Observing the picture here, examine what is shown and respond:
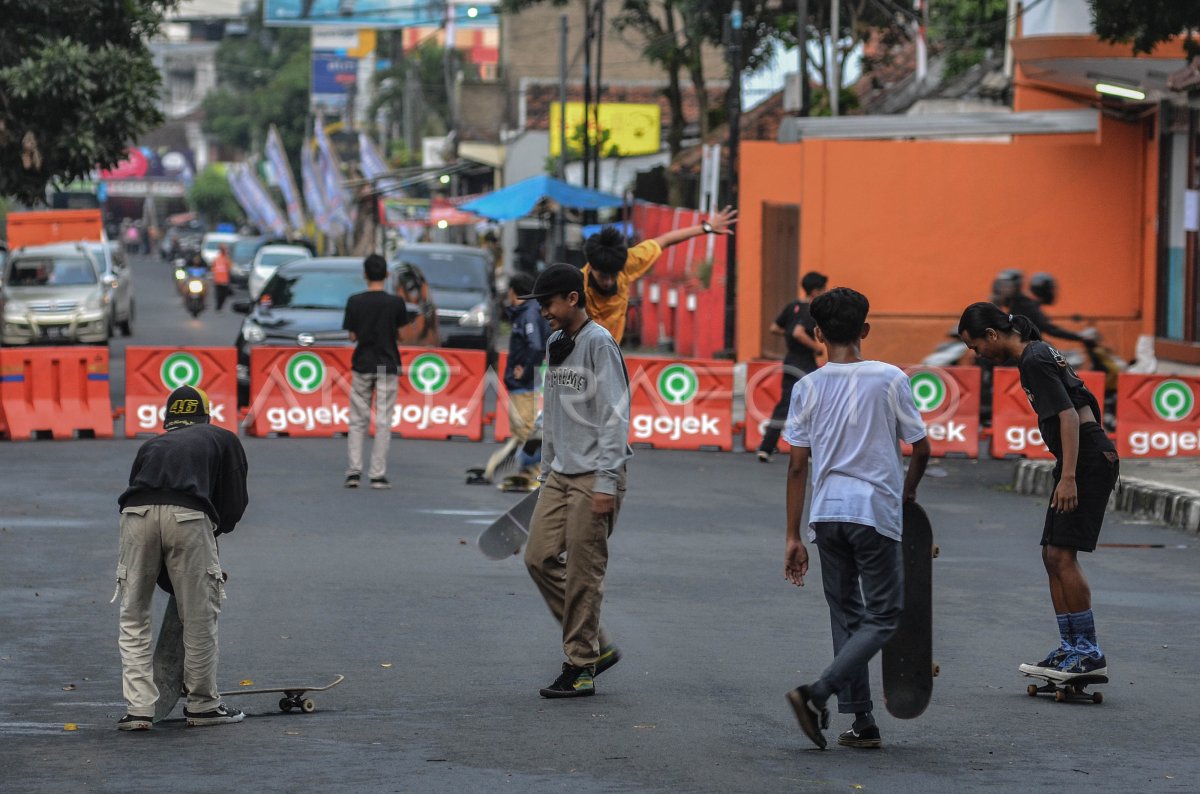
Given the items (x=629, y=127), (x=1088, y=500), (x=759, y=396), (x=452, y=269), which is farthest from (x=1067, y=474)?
(x=629, y=127)

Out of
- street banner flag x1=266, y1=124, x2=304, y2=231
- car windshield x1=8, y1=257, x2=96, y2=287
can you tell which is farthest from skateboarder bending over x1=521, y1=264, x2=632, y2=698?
street banner flag x1=266, y1=124, x2=304, y2=231

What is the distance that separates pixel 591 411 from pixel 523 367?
6.70 m

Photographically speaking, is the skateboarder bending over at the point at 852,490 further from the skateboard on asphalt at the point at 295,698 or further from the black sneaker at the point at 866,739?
the skateboard on asphalt at the point at 295,698

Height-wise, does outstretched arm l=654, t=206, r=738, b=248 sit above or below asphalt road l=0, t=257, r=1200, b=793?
above

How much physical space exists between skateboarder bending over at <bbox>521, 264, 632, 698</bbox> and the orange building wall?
16.9 meters

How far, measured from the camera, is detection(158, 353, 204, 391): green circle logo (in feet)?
61.2

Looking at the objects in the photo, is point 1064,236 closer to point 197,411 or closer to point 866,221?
point 866,221

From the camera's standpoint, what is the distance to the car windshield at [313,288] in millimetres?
21000

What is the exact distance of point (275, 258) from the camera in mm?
43562

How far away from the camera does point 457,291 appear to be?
2862 cm

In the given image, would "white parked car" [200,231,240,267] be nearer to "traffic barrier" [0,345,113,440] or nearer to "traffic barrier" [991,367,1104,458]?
"traffic barrier" [0,345,113,440]

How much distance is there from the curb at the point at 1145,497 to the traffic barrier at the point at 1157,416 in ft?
6.06

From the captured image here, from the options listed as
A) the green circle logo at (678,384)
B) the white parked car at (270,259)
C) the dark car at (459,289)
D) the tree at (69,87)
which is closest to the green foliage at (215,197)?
the white parked car at (270,259)

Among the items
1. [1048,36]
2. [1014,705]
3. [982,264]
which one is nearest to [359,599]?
[1014,705]
